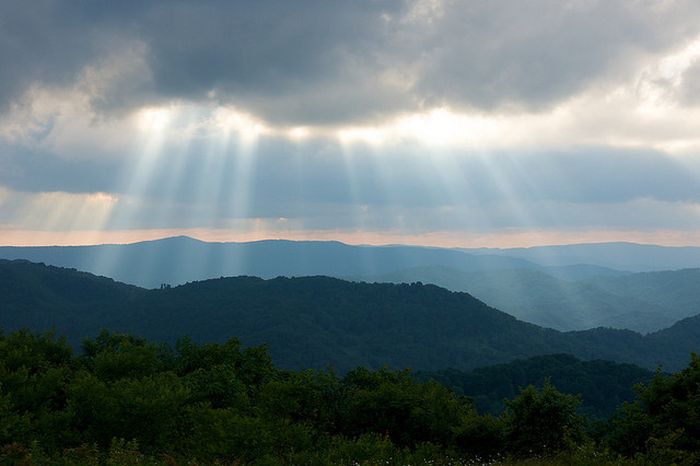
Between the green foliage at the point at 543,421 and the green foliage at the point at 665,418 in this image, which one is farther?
the green foliage at the point at 543,421

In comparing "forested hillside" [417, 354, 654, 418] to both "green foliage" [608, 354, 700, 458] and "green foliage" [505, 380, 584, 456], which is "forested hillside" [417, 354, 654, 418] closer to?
"green foliage" [505, 380, 584, 456]

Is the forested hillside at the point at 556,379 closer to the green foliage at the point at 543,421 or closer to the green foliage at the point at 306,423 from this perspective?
the green foliage at the point at 306,423

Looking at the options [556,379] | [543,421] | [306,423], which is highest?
[543,421]

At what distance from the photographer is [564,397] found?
22.9 metres

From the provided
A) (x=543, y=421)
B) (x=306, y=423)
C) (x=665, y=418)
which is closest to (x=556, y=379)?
(x=543, y=421)

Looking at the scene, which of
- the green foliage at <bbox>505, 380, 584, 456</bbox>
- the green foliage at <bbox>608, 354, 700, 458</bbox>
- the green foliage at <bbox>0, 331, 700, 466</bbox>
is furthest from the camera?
the green foliage at <bbox>505, 380, 584, 456</bbox>

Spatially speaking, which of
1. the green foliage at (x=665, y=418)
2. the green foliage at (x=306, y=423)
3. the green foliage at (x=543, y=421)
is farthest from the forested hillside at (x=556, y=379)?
the green foliage at (x=665, y=418)

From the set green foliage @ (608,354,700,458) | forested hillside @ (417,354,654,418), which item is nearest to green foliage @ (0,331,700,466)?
green foliage @ (608,354,700,458)

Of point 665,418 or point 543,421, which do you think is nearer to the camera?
point 665,418

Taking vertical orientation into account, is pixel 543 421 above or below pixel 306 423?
above

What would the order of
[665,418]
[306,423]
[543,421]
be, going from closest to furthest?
[665,418] < [543,421] < [306,423]

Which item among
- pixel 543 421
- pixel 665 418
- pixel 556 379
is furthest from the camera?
pixel 556 379

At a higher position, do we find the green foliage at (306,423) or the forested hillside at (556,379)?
the green foliage at (306,423)

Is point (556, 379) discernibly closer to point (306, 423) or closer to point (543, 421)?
point (543, 421)
